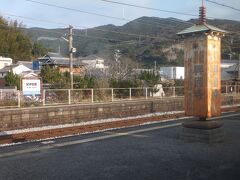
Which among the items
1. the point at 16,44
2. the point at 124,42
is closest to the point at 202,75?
the point at 16,44

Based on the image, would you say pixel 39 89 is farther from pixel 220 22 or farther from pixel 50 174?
pixel 220 22

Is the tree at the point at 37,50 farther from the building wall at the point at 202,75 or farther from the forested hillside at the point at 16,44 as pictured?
the building wall at the point at 202,75

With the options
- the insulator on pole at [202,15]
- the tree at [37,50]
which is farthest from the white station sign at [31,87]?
the tree at [37,50]

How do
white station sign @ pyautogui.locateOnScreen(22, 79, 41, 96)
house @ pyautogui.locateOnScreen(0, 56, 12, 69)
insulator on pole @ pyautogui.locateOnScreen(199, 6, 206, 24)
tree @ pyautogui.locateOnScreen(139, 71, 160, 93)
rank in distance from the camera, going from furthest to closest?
1. house @ pyautogui.locateOnScreen(0, 56, 12, 69)
2. tree @ pyautogui.locateOnScreen(139, 71, 160, 93)
3. white station sign @ pyautogui.locateOnScreen(22, 79, 41, 96)
4. insulator on pole @ pyautogui.locateOnScreen(199, 6, 206, 24)

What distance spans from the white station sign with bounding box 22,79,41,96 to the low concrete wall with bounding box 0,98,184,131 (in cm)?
227

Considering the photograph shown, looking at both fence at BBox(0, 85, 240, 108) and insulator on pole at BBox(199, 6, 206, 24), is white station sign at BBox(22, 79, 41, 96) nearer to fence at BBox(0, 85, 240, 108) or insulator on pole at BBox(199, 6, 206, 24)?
fence at BBox(0, 85, 240, 108)

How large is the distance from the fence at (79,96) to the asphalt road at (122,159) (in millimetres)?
8649

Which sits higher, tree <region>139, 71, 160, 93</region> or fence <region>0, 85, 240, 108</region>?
tree <region>139, 71, 160, 93</region>

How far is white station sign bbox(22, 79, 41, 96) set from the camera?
20.5m

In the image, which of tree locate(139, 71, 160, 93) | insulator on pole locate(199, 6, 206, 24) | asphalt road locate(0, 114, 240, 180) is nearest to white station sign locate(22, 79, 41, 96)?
asphalt road locate(0, 114, 240, 180)

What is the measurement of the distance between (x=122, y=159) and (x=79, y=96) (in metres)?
15.8

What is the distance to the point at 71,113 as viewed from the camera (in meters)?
19.9

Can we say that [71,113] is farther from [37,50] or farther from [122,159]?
[37,50]

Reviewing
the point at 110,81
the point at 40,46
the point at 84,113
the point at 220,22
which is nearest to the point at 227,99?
the point at 110,81
